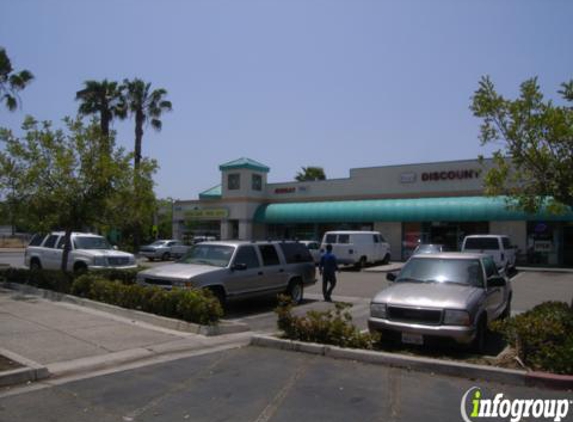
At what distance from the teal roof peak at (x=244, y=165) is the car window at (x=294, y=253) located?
23.6 meters

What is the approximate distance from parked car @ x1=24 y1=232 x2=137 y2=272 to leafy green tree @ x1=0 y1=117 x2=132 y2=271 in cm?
194

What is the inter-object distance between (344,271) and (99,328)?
59.4 feet

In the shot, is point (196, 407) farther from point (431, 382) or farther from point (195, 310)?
point (195, 310)

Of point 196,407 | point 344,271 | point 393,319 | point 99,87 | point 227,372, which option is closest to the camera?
point 196,407

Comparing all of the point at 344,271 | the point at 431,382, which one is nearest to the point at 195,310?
the point at 431,382

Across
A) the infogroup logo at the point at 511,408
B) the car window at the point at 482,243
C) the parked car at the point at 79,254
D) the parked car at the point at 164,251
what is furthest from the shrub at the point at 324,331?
the parked car at the point at 164,251

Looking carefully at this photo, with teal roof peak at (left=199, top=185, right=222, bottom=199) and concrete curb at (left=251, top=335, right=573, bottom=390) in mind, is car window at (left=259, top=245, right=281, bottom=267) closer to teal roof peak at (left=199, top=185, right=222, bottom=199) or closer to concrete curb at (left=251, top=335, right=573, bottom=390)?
concrete curb at (left=251, top=335, right=573, bottom=390)

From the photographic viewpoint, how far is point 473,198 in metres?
30.0

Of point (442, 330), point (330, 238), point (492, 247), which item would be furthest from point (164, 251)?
point (442, 330)

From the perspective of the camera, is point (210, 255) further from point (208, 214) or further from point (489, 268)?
point (208, 214)

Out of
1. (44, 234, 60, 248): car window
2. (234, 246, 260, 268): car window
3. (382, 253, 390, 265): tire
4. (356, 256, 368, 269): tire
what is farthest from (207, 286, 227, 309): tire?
(382, 253, 390, 265): tire

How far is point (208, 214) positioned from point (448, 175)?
18.0 metres

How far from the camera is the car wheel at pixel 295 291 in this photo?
14.2 m

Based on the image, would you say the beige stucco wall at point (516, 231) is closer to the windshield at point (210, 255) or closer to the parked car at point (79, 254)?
the parked car at point (79, 254)
